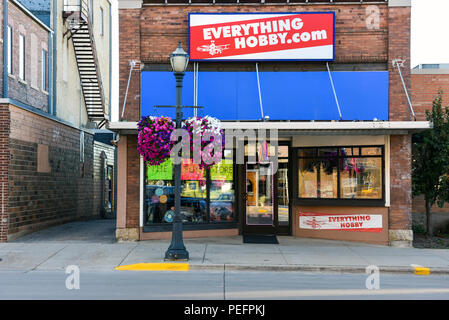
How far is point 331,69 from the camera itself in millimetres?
14039

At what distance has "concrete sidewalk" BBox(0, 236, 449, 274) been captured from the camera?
34.7 feet

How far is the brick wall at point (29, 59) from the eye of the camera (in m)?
15.7

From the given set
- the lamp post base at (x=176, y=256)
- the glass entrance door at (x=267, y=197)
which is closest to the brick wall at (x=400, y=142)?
the glass entrance door at (x=267, y=197)

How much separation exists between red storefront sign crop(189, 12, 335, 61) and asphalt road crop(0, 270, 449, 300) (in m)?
6.53

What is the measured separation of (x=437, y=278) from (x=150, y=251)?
661 cm

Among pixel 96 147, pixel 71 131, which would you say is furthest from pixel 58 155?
pixel 96 147

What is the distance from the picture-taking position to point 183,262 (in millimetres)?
10797

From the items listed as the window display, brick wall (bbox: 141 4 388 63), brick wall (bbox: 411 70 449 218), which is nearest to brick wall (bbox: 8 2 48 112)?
brick wall (bbox: 141 4 388 63)

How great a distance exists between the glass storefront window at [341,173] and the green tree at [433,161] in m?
1.70

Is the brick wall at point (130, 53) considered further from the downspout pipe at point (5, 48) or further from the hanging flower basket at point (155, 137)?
the downspout pipe at point (5, 48)

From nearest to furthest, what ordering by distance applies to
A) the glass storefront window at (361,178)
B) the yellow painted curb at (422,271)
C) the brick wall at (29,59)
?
1. the yellow painted curb at (422,271)
2. the glass storefront window at (361,178)
3. the brick wall at (29,59)

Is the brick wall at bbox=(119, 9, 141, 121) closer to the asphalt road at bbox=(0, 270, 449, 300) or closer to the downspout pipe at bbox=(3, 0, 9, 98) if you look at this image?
the downspout pipe at bbox=(3, 0, 9, 98)

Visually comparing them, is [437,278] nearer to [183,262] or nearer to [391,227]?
[391,227]

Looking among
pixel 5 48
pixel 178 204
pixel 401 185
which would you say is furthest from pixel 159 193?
pixel 401 185
